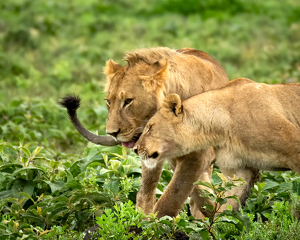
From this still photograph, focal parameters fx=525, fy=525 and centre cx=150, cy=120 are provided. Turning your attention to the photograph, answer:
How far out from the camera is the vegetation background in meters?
3.79

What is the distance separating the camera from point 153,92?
361 centimetres

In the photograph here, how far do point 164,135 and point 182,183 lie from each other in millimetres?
382

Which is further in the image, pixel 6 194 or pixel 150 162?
pixel 6 194

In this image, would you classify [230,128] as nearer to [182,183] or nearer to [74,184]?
[182,183]

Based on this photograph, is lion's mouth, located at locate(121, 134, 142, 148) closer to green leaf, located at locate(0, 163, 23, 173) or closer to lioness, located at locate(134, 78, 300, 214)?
lioness, located at locate(134, 78, 300, 214)

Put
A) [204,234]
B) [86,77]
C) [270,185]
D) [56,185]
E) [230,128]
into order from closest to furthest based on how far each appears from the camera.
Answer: [204,234] → [230,128] → [56,185] → [270,185] → [86,77]

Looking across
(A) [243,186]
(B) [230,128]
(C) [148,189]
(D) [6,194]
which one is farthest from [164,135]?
(D) [6,194]

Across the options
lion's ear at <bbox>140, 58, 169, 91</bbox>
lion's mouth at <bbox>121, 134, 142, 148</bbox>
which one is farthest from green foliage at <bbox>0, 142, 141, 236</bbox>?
lion's ear at <bbox>140, 58, 169, 91</bbox>

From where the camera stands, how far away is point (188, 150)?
361 centimetres

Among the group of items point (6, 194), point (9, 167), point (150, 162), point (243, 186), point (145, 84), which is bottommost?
point (6, 194)

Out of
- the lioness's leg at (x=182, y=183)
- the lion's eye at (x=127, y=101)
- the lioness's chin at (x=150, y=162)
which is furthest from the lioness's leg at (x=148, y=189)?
the lion's eye at (x=127, y=101)

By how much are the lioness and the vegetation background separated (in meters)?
0.39

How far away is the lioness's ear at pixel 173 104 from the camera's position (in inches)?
139

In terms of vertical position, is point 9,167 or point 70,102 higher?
point 70,102
